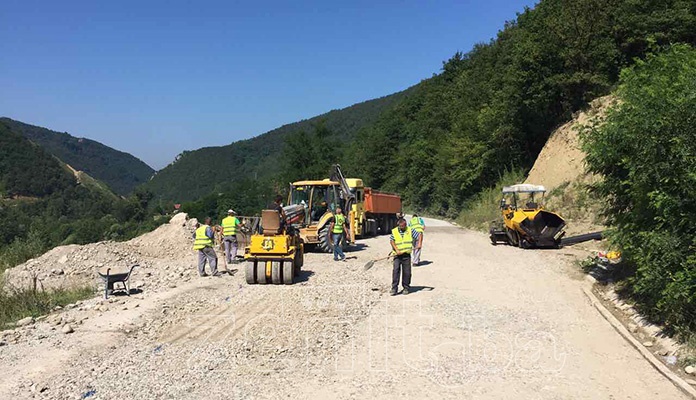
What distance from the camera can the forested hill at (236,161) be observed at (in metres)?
166

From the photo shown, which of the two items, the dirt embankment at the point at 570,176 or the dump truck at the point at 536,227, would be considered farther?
the dirt embankment at the point at 570,176

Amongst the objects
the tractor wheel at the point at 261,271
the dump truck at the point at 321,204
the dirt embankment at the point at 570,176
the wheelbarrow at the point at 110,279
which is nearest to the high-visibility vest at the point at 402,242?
the tractor wheel at the point at 261,271

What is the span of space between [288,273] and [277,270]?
29cm

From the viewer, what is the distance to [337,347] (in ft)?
26.1

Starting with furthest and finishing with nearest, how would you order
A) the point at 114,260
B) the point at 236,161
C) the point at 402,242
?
the point at 236,161, the point at 114,260, the point at 402,242

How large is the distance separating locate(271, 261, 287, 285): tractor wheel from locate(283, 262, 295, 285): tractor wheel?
0.25ft

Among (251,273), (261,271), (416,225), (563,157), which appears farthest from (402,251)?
(563,157)

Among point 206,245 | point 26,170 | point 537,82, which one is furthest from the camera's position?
point 26,170

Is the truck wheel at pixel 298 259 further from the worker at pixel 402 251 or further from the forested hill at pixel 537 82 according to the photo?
the forested hill at pixel 537 82

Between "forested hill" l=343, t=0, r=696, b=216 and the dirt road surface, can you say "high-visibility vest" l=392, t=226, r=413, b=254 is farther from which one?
"forested hill" l=343, t=0, r=696, b=216

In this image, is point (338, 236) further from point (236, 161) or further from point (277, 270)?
point (236, 161)

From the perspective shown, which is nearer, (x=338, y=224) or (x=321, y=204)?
(x=338, y=224)

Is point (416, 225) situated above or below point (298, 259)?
above

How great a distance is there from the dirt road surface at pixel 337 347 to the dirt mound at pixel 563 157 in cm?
1668
